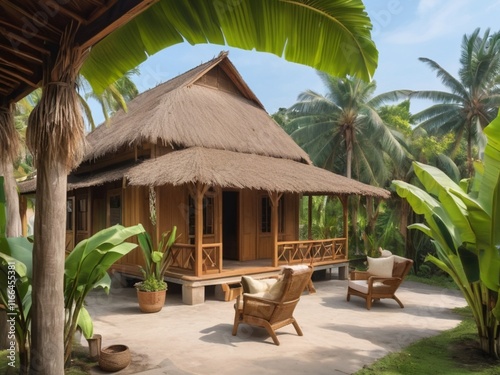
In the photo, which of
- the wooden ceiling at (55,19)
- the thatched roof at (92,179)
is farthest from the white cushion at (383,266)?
the wooden ceiling at (55,19)

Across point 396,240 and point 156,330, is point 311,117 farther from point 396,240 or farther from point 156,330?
point 156,330

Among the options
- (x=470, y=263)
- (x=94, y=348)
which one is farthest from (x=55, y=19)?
(x=470, y=263)

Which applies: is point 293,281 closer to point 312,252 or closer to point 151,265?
point 151,265

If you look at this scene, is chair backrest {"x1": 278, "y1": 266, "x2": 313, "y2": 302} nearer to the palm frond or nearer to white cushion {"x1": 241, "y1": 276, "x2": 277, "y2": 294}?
white cushion {"x1": 241, "y1": 276, "x2": 277, "y2": 294}

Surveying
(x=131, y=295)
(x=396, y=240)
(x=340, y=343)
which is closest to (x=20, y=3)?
(x=340, y=343)

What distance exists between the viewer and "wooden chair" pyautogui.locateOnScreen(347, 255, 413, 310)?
25.8 ft

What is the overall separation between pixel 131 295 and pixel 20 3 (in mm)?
7371

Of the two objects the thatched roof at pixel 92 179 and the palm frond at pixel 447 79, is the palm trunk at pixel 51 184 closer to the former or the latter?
the thatched roof at pixel 92 179

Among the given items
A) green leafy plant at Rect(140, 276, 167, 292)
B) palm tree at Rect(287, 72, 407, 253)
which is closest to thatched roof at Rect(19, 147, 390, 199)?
green leafy plant at Rect(140, 276, 167, 292)

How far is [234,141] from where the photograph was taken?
37.9 feet

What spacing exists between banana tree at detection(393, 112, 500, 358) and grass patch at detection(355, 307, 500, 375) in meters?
0.28

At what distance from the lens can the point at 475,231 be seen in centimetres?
468

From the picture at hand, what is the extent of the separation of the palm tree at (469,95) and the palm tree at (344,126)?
1.92 metres

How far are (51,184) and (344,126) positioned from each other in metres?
18.5
